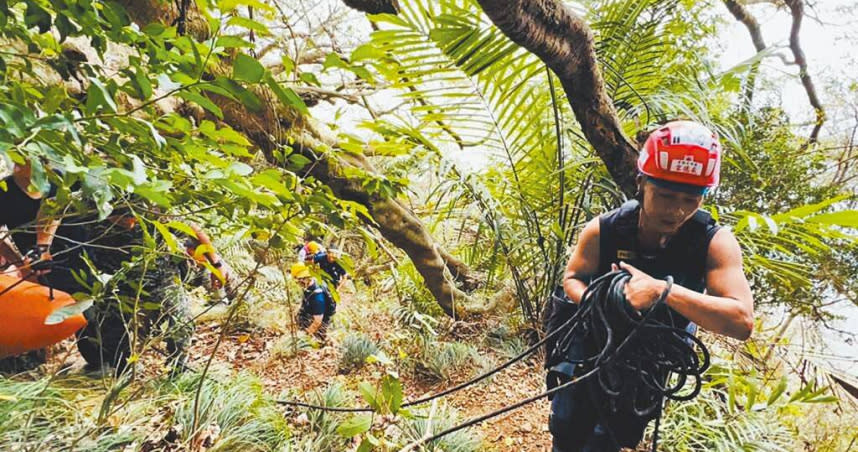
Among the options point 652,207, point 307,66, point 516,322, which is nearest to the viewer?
point 652,207

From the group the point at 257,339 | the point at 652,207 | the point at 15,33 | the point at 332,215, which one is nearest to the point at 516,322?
the point at 257,339

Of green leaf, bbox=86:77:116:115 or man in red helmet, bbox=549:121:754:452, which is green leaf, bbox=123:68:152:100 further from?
man in red helmet, bbox=549:121:754:452

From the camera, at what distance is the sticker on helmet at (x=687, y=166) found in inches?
50.5

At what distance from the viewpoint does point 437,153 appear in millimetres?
3053

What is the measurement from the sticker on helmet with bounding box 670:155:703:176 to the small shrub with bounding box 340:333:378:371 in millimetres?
3105

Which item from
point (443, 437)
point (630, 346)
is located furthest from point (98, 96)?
point (443, 437)

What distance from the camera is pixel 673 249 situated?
1413mm

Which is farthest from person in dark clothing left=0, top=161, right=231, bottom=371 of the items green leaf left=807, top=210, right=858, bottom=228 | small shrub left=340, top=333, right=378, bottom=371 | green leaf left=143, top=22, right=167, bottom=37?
green leaf left=807, top=210, right=858, bottom=228

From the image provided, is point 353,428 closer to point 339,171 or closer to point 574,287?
point 574,287

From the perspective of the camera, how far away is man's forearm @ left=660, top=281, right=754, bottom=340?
113 centimetres

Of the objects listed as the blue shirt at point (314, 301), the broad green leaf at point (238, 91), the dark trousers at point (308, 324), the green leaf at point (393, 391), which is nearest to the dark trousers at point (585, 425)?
the green leaf at point (393, 391)

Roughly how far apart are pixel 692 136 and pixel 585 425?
3.96ft

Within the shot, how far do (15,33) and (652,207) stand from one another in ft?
5.50

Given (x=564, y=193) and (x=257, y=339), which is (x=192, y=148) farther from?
(x=257, y=339)
